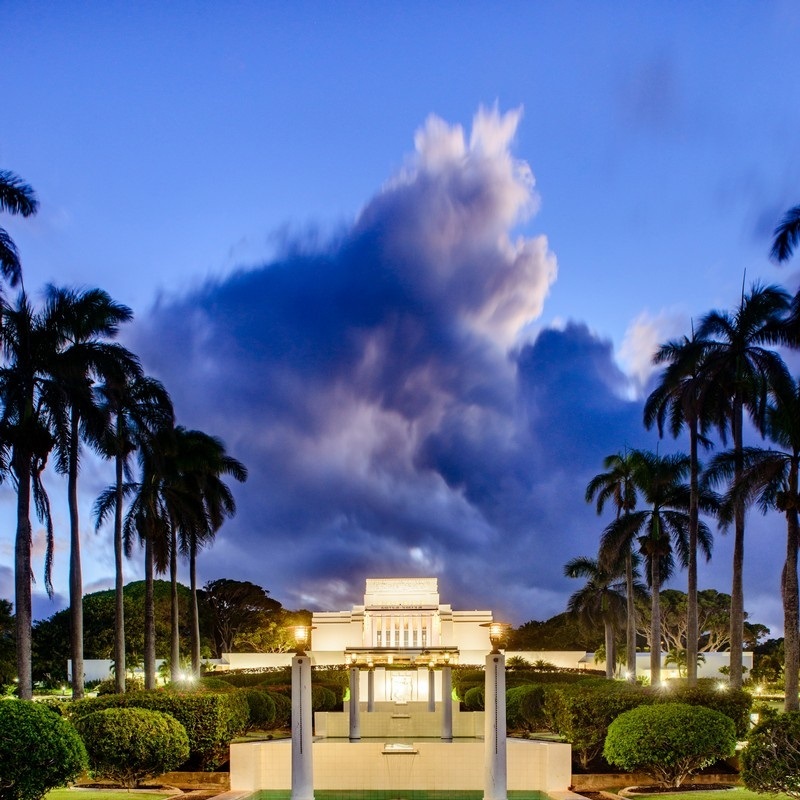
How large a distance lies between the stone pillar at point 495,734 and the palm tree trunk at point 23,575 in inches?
529

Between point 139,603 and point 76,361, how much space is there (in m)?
53.9

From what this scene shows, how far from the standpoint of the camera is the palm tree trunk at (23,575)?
27047 mm

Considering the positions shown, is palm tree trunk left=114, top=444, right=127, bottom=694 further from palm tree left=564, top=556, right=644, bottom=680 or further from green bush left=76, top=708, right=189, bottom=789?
palm tree left=564, top=556, right=644, bottom=680

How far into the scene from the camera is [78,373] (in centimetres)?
3080

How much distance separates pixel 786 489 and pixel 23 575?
81.9 ft

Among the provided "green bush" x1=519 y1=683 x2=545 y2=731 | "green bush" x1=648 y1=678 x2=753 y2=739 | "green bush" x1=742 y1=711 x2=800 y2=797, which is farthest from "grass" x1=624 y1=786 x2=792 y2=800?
"green bush" x1=519 y1=683 x2=545 y2=731

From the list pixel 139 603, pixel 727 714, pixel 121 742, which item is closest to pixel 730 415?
pixel 727 714

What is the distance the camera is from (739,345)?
36844 millimetres

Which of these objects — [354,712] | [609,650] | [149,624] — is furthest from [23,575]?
[609,650]

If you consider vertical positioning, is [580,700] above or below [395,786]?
above

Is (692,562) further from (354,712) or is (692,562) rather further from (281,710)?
(281,710)

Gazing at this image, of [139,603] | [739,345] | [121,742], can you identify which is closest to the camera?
[121,742]

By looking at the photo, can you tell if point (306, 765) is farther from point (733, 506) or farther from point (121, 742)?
point (733, 506)

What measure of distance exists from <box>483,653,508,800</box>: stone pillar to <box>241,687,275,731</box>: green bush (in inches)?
564
